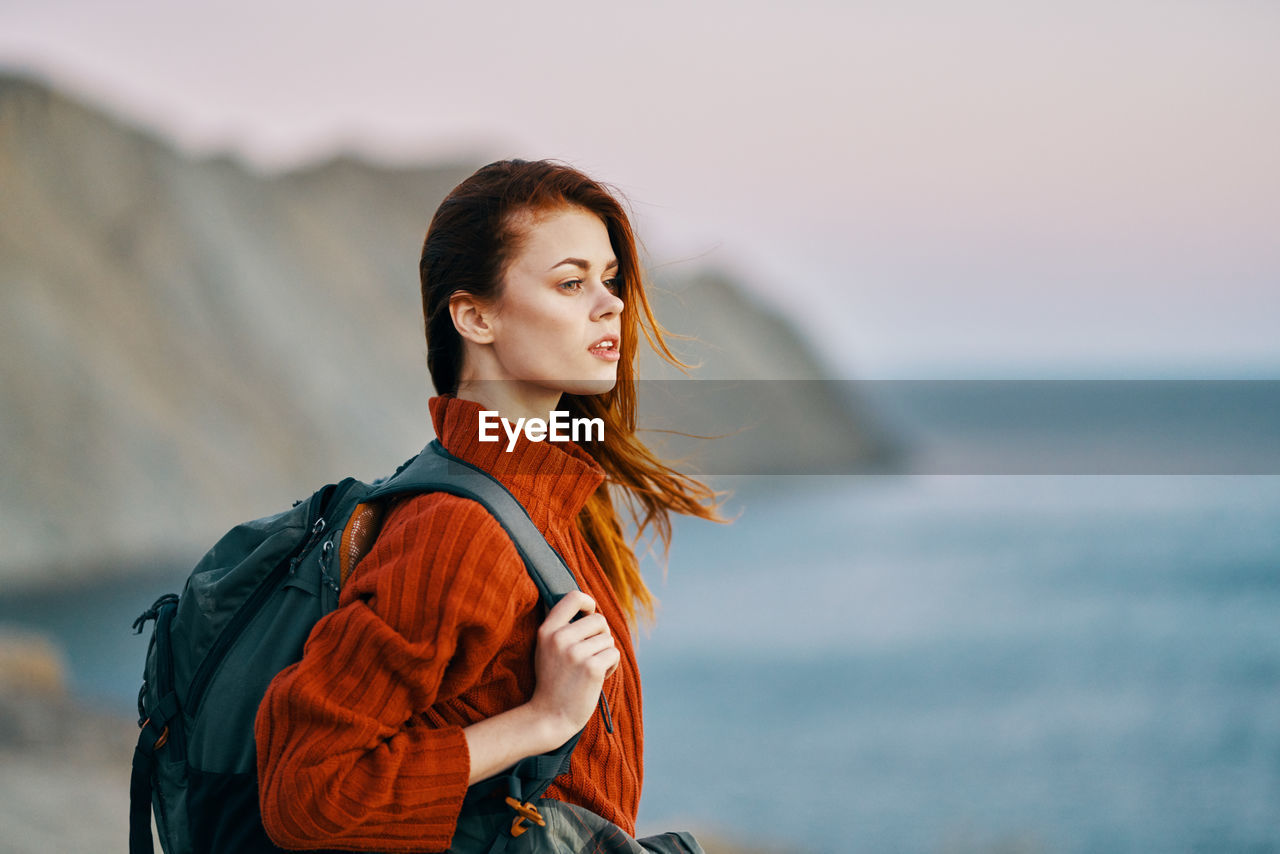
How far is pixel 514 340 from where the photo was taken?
164 cm

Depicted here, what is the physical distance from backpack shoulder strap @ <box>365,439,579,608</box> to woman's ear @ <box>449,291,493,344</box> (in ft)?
0.67

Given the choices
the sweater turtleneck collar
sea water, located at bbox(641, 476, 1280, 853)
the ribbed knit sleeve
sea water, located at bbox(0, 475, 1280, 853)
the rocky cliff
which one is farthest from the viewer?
the rocky cliff

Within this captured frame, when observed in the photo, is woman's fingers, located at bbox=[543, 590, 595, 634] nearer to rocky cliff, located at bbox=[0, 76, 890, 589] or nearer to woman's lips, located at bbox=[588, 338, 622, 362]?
woman's lips, located at bbox=[588, 338, 622, 362]

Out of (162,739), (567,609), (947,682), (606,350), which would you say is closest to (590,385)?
(606,350)

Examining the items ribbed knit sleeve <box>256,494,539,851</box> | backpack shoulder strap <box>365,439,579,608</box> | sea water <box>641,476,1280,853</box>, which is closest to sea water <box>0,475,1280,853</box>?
sea water <box>641,476,1280,853</box>

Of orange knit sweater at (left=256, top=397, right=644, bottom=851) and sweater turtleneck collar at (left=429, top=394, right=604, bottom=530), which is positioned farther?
sweater turtleneck collar at (left=429, top=394, right=604, bottom=530)

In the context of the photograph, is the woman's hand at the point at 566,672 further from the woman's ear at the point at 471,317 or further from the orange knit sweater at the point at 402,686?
the woman's ear at the point at 471,317

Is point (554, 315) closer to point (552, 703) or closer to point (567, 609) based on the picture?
point (567, 609)

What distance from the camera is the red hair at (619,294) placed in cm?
165

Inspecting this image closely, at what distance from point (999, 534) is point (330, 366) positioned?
1907 cm

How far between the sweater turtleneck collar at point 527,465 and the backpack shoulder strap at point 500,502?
0.11 ft

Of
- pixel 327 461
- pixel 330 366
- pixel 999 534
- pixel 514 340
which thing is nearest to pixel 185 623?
pixel 514 340

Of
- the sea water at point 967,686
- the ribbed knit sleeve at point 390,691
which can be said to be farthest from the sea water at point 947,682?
the ribbed knit sleeve at point 390,691

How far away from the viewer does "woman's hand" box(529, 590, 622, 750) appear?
1.41 m
